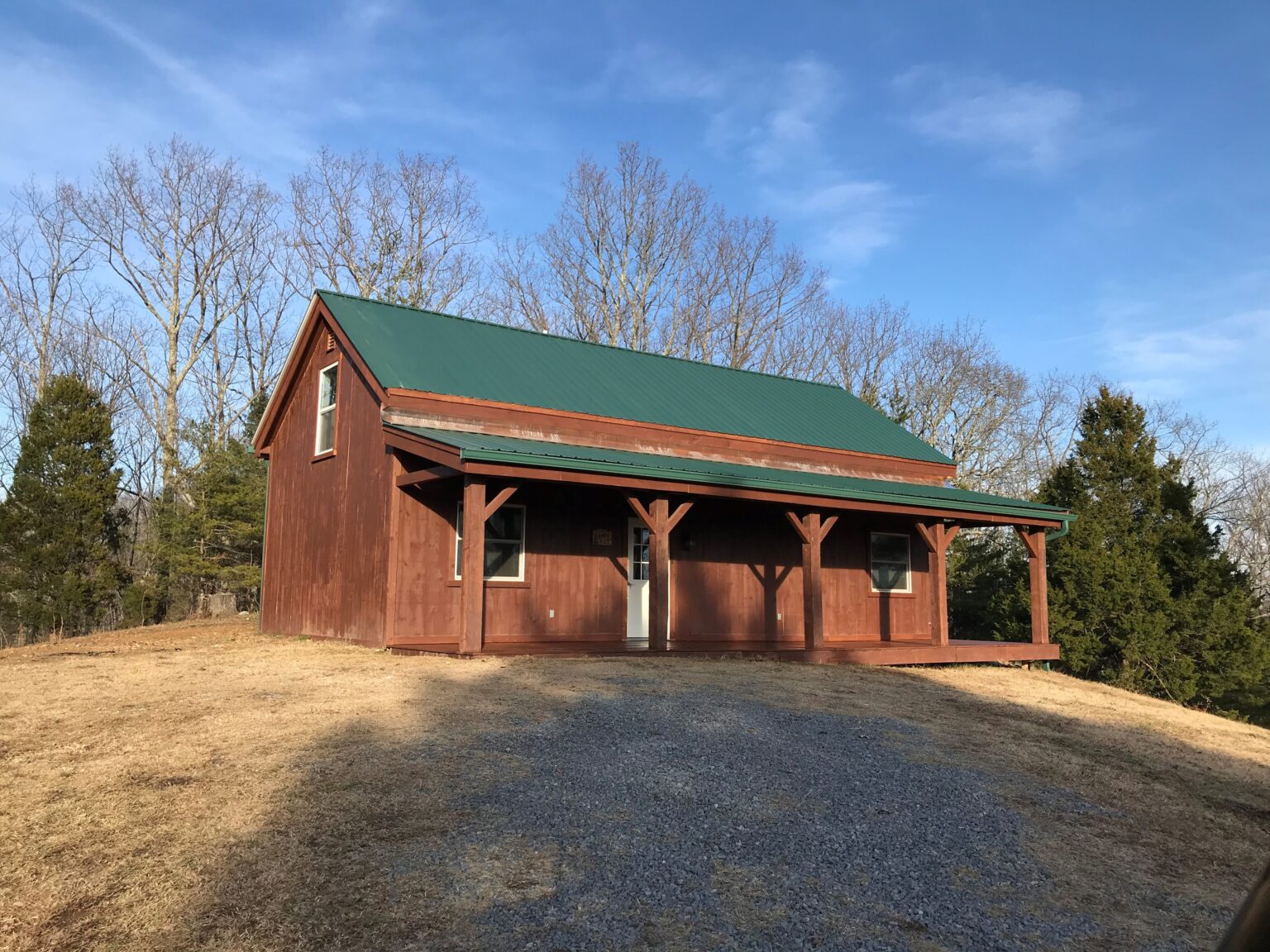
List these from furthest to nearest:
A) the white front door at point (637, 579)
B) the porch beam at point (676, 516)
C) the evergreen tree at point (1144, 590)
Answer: the evergreen tree at point (1144, 590) < the white front door at point (637, 579) < the porch beam at point (676, 516)

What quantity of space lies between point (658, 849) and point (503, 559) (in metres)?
9.06

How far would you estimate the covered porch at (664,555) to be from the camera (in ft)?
41.0

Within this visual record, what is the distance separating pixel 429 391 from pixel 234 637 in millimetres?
5746

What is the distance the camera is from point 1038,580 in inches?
678

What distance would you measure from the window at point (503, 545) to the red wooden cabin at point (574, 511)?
1.1 inches

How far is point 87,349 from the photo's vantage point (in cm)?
3288

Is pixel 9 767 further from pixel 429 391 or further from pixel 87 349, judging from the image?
pixel 87 349

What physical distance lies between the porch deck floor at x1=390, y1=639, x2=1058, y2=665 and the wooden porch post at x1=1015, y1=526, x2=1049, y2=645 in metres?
0.29

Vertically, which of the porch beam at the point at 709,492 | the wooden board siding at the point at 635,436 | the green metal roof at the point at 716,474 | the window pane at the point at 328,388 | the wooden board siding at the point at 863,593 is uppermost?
the window pane at the point at 328,388

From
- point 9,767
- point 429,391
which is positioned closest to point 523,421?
point 429,391

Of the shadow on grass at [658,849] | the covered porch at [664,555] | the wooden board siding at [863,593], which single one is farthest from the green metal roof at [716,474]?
the shadow on grass at [658,849]

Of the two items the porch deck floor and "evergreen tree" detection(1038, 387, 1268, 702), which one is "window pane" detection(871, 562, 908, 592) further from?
"evergreen tree" detection(1038, 387, 1268, 702)

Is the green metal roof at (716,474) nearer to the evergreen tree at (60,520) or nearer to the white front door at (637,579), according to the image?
the white front door at (637,579)

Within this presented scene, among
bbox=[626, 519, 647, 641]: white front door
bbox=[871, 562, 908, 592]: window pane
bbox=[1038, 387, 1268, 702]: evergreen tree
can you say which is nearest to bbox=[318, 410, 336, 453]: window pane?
bbox=[626, 519, 647, 641]: white front door
